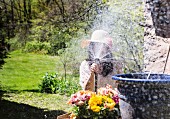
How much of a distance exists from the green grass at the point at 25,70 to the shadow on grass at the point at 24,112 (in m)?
2.22

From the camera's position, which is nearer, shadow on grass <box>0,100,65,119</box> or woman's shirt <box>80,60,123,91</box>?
woman's shirt <box>80,60,123,91</box>

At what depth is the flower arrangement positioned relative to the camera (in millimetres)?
1729

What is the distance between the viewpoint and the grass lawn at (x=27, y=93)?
7.14 metres

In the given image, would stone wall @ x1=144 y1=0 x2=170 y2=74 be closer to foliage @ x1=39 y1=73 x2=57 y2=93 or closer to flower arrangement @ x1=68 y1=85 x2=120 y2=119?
flower arrangement @ x1=68 y1=85 x2=120 y2=119

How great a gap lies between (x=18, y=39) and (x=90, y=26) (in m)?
5.97

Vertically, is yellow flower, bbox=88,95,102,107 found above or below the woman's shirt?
below

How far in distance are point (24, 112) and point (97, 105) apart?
221 inches

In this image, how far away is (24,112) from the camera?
717cm

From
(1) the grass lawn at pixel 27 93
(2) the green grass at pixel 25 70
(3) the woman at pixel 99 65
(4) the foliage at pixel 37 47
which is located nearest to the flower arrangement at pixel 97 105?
(3) the woman at pixel 99 65

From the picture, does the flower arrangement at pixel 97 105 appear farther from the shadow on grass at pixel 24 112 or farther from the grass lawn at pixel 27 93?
the shadow on grass at pixel 24 112

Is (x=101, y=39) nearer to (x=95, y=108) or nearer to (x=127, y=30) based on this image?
(x=95, y=108)

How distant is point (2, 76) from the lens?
11.7 meters

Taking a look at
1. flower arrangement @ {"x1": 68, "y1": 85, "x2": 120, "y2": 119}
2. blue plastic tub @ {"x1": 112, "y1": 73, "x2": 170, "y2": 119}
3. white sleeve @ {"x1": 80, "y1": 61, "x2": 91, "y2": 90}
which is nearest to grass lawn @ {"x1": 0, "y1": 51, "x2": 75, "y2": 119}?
white sleeve @ {"x1": 80, "y1": 61, "x2": 91, "y2": 90}

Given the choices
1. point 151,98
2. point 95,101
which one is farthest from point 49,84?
point 151,98
